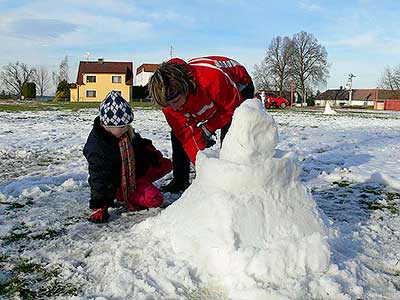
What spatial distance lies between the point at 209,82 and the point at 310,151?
3438mm

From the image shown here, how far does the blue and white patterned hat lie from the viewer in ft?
11.1

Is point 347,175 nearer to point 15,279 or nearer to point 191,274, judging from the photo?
point 191,274

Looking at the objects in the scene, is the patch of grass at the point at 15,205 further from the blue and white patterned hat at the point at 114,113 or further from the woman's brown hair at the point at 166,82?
the woman's brown hair at the point at 166,82

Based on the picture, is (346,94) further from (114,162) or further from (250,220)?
(250,220)

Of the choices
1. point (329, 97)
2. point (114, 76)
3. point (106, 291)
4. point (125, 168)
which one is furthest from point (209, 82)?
point (329, 97)

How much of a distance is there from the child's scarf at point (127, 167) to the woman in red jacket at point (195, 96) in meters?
0.43

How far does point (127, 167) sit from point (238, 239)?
5.07 feet

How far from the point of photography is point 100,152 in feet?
11.3

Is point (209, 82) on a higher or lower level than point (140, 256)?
higher

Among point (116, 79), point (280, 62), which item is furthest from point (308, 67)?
point (116, 79)

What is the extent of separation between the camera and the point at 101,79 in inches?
2343

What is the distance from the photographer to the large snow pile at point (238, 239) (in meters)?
2.09

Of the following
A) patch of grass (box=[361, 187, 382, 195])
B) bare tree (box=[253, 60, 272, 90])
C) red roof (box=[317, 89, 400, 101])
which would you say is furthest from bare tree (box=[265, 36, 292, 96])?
patch of grass (box=[361, 187, 382, 195])

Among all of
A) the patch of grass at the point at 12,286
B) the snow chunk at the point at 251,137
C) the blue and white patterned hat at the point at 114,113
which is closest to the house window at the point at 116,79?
the blue and white patterned hat at the point at 114,113
